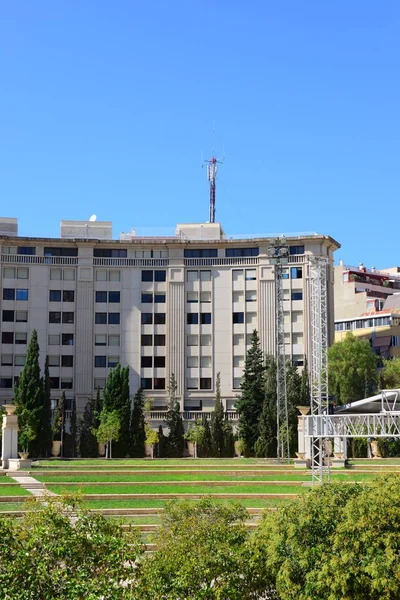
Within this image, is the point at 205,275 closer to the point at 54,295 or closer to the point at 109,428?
the point at 54,295

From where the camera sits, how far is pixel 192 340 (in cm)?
8012

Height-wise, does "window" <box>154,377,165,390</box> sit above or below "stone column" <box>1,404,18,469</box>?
above

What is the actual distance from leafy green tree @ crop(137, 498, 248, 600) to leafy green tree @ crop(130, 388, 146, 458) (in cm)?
4838

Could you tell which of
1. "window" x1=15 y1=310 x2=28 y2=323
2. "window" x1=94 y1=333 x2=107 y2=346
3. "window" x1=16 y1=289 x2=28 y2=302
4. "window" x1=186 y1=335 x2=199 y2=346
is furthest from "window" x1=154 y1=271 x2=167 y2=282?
"window" x1=15 y1=310 x2=28 y2=323

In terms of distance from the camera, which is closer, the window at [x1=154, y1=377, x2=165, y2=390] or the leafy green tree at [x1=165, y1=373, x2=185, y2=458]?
the leafy green tree at [x1=165, y1=373, x2=185, y2=458]

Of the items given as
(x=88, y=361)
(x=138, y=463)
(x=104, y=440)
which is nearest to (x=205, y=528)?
(x=138, y=463)

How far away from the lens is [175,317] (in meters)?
79.9

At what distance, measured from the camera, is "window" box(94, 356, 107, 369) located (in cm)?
7948

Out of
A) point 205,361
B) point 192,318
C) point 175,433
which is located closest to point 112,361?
point 192,318

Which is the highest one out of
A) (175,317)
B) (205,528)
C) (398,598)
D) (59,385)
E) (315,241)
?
(315,241)

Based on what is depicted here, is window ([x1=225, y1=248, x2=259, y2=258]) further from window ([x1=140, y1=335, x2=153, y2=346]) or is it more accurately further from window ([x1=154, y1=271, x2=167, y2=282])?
window ([x1=140, y1=335, x2=153, y2=346])

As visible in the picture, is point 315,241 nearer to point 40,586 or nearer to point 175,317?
point 175,317

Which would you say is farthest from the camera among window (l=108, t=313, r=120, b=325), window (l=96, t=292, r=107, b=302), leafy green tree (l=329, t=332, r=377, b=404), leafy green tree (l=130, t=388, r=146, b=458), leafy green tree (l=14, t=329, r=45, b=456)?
leafy green tree (l=329, t=332, r=377, b=404)

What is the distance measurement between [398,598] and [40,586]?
308 inches
